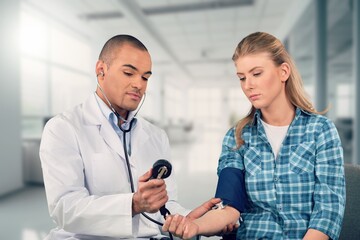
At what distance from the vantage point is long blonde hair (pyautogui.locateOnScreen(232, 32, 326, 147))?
96cm

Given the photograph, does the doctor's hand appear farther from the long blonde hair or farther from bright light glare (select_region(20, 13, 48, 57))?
bright light glare (select_region(20, 13, 48, 57))

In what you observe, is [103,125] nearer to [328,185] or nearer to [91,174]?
[91,174]

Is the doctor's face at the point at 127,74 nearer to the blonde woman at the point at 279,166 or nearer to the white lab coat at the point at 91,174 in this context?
the white lab coat at the point at 91,174

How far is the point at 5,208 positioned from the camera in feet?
9.89

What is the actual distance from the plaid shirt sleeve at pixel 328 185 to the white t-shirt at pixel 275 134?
12 cm

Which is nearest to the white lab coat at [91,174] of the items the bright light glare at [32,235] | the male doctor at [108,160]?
the male doctor at [108,160]

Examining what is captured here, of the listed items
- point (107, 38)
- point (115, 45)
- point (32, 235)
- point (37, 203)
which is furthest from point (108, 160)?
point (107, 38)

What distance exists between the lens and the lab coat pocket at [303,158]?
0.93 metres

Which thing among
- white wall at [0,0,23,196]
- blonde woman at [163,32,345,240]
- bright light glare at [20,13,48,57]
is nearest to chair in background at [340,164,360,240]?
blonde woman at [163,32,345,240]

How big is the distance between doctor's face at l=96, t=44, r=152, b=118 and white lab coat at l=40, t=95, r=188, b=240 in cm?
11

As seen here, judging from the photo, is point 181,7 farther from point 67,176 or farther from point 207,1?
point 67,176

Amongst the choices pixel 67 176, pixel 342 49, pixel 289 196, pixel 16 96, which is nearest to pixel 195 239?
pixel 289 196

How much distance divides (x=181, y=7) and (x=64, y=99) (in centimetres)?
333

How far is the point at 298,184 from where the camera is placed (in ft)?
3.04
